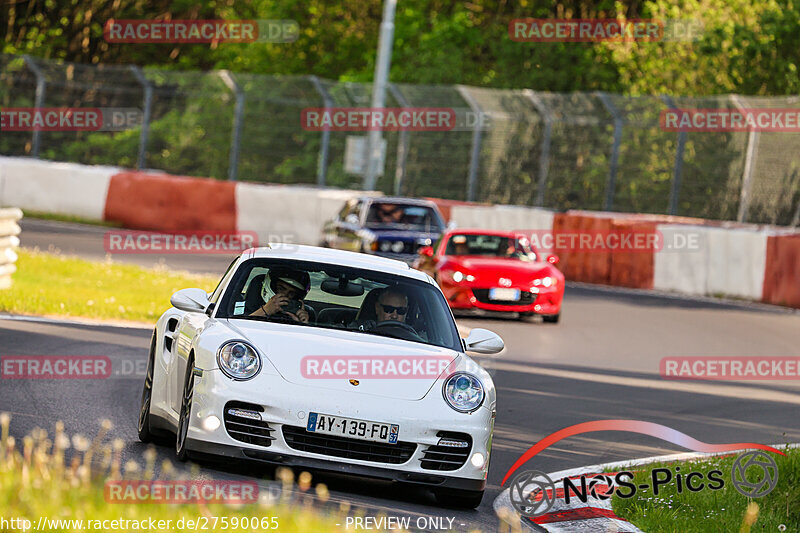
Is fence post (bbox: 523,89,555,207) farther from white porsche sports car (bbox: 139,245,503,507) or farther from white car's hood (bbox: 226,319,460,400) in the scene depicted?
white car's hood (bbox: 226,319,460,400)

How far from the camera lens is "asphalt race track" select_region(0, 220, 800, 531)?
9.34m

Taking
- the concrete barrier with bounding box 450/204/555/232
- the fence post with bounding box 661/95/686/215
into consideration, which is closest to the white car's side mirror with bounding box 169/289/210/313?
the concrete barrier with bounding box 450/204/555/232

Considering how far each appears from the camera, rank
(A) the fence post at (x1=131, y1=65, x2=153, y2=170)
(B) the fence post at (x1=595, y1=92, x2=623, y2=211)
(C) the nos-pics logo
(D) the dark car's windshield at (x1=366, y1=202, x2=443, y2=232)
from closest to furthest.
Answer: (C) the nos-pics logo < (D) the dark car's windshield at (x1=366, y1=202, x2=443, y2=232) < (B) the fence post at (x1=595, y1=92, x2=623, y2=211) < (A) the fence post at (x1=131, y1=65, x2=153, y2=170)

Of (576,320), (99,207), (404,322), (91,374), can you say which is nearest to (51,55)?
(99,207)

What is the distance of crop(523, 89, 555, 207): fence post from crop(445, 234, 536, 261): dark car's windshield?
8.93 metres

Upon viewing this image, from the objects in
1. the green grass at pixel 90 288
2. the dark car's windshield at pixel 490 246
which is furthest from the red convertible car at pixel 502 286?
the green grass at pixel 90 288

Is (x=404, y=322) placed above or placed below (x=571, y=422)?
above

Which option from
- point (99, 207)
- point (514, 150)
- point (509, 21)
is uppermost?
point (509, 21)

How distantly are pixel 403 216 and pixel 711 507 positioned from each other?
54.8 feet

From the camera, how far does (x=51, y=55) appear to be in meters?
49.5

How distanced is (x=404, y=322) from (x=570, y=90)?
35084 millimetres

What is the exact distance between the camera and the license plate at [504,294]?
19.5m

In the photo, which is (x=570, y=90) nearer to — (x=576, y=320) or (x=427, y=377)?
(x=576, y=320)

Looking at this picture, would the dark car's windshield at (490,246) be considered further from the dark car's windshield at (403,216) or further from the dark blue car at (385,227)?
the dark car's windshield at (403,216)
